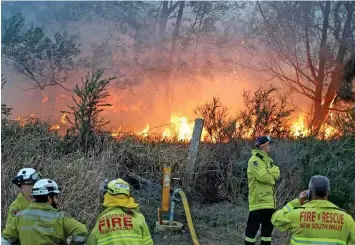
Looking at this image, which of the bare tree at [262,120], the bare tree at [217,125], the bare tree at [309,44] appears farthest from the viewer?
the bare tree at [309,44]

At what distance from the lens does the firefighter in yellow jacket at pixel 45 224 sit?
3.74 m

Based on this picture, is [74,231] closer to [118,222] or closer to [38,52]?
[118,222]

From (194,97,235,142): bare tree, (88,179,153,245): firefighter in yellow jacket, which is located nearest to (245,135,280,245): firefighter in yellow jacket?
(88,179,153,245): firefighter in yellow jacket

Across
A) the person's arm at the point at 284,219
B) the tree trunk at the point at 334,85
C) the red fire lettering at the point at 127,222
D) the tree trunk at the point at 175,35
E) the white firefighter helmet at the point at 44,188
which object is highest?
the tree trunk at the point at 175,35

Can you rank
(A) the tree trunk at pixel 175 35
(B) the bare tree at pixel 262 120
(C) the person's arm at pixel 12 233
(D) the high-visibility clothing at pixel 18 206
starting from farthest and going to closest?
(A) the tree trunk at pixel 175 35 < (B) the bare tree at pixel 262 120 < (D) the high-visibility clothing at pixel 18 206 < (C) the person's arm at pixel 12 233

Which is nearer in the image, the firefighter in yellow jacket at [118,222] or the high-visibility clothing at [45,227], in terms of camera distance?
the firefighter in yellow jacket at [118,222]

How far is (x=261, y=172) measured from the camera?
6074mm

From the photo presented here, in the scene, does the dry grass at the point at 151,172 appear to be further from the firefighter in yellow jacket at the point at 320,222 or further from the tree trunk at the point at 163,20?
the tree trunk at the point at 163,20

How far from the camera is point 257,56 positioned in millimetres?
17266

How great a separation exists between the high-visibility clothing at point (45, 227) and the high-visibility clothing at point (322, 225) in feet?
5.87

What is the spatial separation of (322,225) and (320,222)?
0.10ft

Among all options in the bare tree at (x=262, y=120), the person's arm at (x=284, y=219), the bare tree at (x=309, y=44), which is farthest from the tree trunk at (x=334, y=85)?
the person's arm at (x=284, y=219)

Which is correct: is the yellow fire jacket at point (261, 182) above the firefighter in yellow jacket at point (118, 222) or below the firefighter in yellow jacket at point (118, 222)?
above

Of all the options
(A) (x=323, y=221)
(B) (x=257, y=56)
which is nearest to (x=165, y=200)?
(A) (x=323, y=221)
